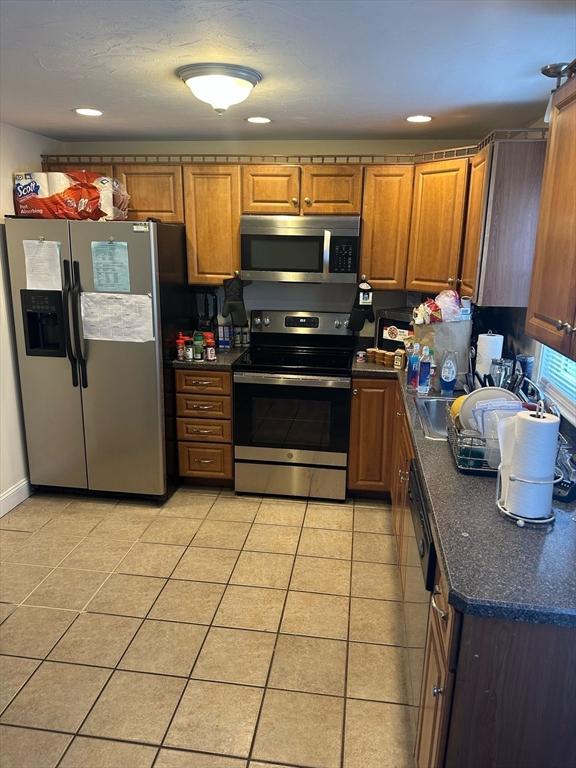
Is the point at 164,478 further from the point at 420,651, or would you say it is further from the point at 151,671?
the point at 420,651

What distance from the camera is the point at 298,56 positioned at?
6.28ft

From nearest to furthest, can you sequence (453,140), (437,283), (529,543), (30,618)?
(529,543)
(30,618)
(437,283)
(453,140)

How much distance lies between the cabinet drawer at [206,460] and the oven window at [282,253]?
1.19 m

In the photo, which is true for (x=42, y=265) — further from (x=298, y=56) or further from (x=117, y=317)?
(x=298, y=56)

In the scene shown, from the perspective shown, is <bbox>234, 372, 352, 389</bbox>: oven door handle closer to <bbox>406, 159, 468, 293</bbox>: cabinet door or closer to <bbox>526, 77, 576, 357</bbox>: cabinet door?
<bbox>406, 159, 468, 293</bbox>: cabinet door

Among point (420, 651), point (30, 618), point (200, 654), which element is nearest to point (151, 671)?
point (200, 654)

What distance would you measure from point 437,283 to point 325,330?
88cm

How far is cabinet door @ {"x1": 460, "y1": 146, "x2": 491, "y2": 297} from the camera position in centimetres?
249

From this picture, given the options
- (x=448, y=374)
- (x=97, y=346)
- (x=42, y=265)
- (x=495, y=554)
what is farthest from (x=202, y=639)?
(x=42, y=265)

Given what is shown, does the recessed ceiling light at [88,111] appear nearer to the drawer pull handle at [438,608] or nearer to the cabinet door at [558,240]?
the cabinet door at [558,240]

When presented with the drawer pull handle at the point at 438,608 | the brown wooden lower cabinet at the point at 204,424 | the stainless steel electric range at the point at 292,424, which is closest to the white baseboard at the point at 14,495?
the brown wooden lower cabinet at the point at 204,424

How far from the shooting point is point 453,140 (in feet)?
11.3

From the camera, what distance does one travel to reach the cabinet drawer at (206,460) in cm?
351

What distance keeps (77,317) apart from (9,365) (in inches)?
22.0
